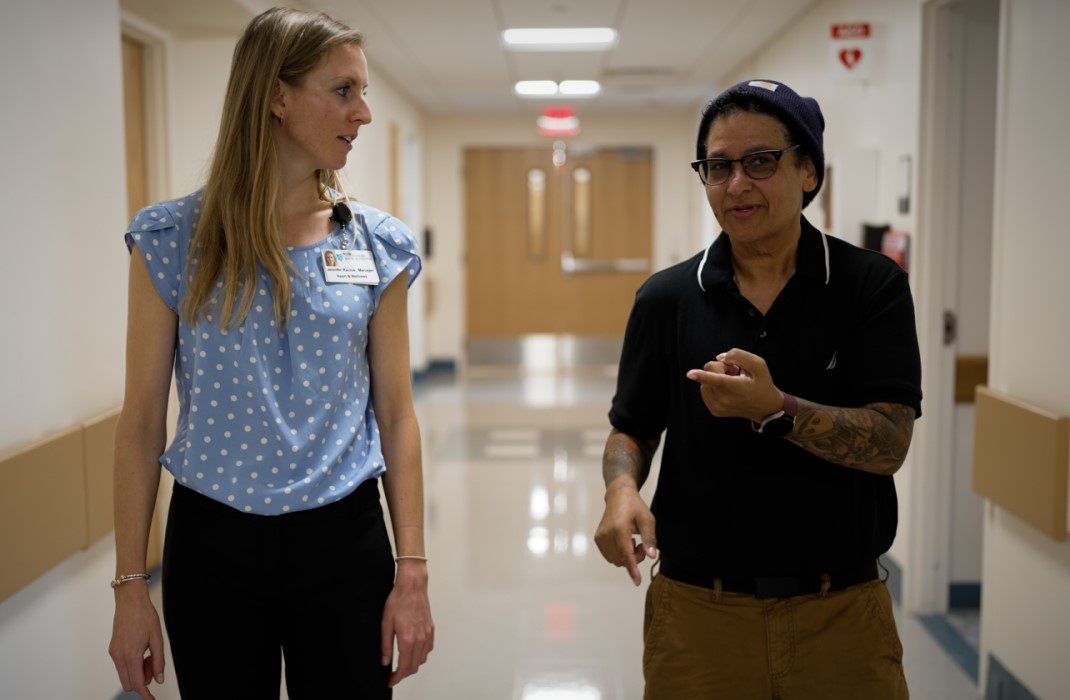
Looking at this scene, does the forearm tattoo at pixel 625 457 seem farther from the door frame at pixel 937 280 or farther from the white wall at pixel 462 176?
the white wall at pixel 462 176

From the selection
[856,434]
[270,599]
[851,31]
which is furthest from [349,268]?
[851,31]

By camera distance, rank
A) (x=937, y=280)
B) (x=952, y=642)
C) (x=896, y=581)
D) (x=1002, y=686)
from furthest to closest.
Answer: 1. (x=896, y=581)
2. (x=937, y=280)
3. (x=952, y=642)
4. (x=1002, y=686)

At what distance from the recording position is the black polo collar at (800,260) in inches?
57.9

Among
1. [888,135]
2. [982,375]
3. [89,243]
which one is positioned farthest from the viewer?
[888,135]

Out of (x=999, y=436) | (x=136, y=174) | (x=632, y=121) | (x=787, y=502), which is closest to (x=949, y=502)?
(x=999, y=436)

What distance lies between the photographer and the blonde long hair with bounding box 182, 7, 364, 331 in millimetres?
1445

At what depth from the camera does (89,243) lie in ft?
9.25

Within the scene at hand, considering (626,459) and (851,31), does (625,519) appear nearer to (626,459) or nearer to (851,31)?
(626,459)

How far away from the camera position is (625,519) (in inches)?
56.9

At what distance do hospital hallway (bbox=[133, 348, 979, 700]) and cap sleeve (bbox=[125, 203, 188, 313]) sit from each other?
203cm

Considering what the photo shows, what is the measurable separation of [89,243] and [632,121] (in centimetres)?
899

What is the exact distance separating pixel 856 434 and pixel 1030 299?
5.79ft

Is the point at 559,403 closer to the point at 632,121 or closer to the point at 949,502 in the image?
the point at 632,121

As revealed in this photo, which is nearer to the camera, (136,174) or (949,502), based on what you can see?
(949,502)
